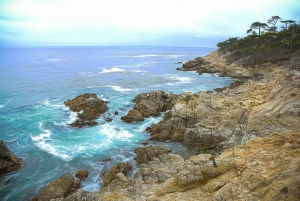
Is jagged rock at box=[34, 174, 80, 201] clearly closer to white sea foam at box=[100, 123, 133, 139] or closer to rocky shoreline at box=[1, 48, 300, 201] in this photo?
rocky shoreline at box=[1, 48, 300, 201]

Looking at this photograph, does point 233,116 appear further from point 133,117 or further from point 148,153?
point 133,117

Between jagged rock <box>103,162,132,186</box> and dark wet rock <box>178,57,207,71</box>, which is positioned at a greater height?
dark wet rock <box>178,57,207,71</box>

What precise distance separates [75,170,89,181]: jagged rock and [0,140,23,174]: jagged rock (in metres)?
6.49

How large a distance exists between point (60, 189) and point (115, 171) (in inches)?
186

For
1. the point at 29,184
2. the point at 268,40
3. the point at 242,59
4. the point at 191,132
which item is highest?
the point at 268,40

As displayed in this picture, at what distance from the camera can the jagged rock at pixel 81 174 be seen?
21.2 metres

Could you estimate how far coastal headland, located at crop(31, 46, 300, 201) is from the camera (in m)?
12.0

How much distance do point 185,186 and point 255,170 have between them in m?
3.98

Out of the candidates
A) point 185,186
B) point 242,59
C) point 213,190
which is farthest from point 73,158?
point 242,59

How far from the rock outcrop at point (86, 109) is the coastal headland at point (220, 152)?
5.15m

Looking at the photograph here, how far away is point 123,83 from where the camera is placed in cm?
6288

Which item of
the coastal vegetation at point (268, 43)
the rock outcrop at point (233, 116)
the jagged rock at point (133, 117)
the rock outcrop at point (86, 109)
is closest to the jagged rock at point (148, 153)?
the rock outcrop at point (233, 116)

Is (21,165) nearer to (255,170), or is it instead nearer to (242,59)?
(255,170)

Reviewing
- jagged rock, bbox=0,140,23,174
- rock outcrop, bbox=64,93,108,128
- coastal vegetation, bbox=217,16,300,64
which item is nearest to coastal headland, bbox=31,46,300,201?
rock outcrop, bbox=64,93,108,128
